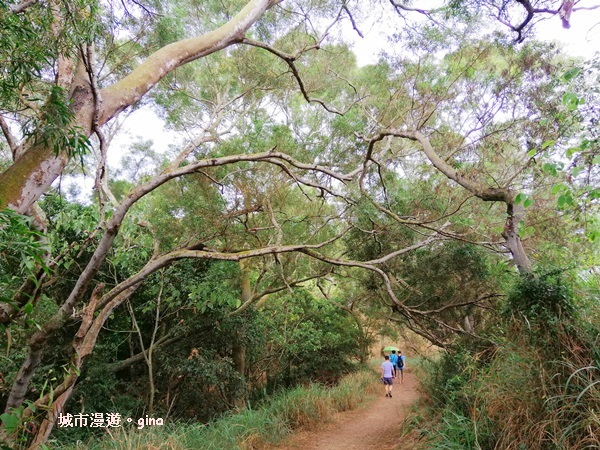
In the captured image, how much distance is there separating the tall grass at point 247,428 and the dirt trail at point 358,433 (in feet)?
0.80

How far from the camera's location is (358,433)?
725 cm

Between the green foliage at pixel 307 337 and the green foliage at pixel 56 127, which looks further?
the green foliage at pixel 307 337

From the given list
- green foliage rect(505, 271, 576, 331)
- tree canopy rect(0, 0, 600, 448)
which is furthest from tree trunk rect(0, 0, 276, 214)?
green foliage rect(505, 271, 576, 331)

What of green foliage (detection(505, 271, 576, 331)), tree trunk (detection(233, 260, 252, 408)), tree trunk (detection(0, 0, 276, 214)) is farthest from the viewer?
tree trunk (detection(233, 260, 252, 408))

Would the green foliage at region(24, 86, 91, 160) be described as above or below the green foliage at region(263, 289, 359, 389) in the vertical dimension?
above

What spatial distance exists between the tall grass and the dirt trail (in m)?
0.24

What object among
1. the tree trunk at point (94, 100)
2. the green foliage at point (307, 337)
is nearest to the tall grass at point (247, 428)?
the green foliage at point (307, 337)

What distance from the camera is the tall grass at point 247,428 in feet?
15.3

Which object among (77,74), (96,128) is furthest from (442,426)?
(77,74)

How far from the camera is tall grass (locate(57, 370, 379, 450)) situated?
466cm

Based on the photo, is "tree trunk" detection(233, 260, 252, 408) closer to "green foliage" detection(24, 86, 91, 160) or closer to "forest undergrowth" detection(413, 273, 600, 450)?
"forest undergrowth" detection(413, 273, 600, 450)

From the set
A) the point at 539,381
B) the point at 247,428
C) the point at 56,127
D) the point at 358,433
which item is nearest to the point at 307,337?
the point at 358,433

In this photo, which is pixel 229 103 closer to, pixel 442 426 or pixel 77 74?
pixel 77 74

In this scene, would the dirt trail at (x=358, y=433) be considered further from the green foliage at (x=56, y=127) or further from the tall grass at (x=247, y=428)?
the green foliage at (x=56, y=127)
